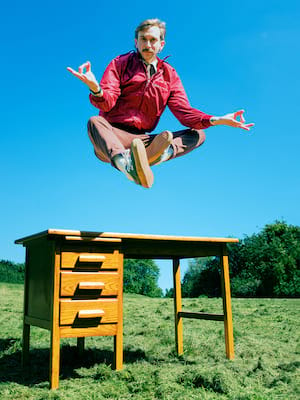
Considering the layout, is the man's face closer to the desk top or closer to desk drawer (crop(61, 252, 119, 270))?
the desk top

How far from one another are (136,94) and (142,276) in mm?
27699

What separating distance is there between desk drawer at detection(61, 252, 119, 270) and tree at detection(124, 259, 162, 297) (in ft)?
86.1

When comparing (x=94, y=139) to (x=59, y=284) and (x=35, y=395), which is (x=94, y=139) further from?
(x=35, y=395)

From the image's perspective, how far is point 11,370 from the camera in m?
3.54

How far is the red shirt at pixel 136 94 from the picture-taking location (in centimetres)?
338

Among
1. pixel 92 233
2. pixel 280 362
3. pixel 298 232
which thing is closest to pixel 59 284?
pixel 92 233

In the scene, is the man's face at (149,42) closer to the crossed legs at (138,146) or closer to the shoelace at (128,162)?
the crossed legs at (138,146)

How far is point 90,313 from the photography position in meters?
3.09

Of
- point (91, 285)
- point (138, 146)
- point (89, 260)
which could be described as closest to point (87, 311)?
point (91, 285)

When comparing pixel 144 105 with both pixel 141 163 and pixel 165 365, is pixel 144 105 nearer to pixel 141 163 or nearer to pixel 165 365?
pixel 141 163

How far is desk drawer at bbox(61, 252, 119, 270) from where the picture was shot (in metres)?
3.11

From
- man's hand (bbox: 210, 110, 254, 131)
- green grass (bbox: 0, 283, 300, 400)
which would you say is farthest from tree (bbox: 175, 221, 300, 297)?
man's hand (bbox: 210, 110, 254, 131)

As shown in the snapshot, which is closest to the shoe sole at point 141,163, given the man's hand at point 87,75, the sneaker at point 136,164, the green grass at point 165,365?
the sneaker at point 136,164

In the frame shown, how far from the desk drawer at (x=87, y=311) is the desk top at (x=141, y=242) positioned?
45 centimetres
